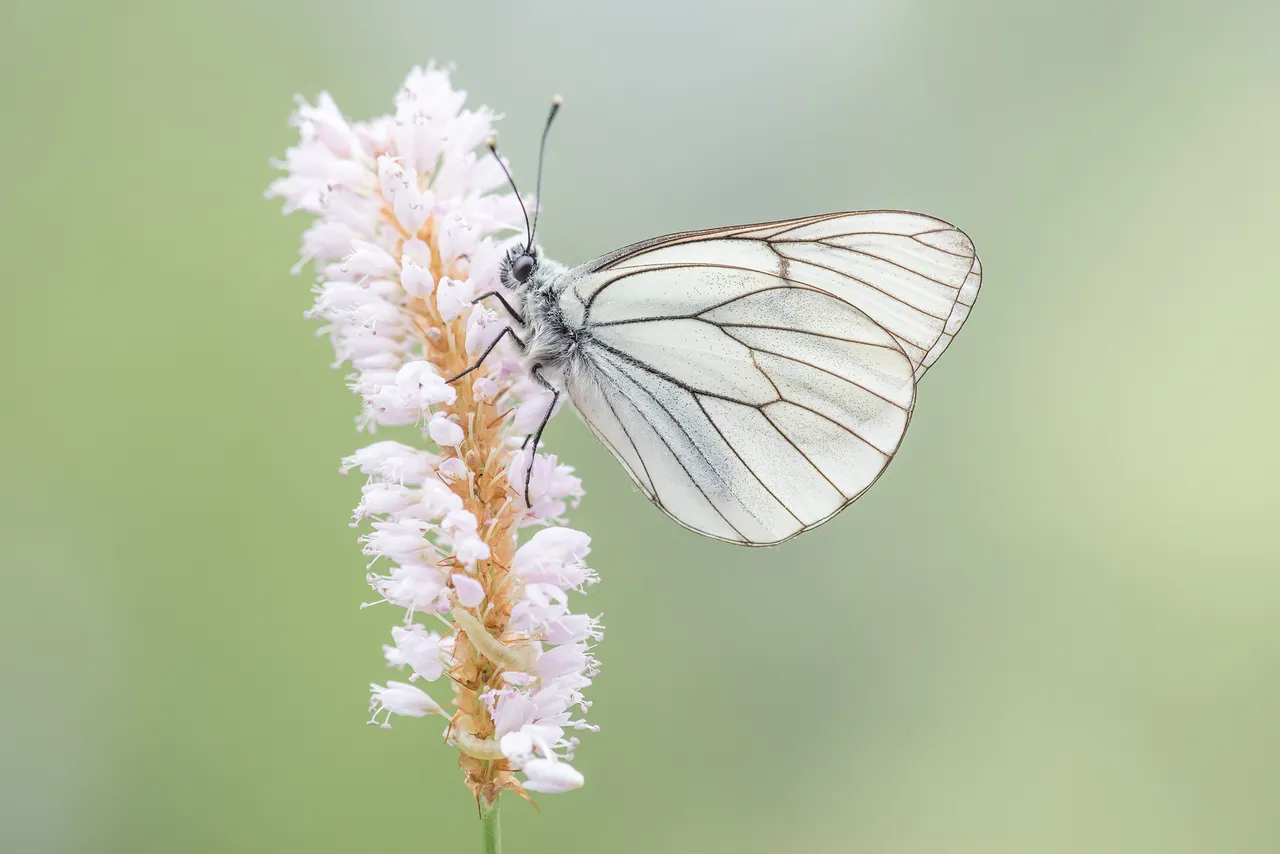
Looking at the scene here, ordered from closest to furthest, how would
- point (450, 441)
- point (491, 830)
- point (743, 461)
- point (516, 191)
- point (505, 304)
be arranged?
point (491, 830) < point (450, 441) < point (505, 304) < point (516, 191) < point (743, 461)

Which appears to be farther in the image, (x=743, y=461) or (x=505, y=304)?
(x=743, y=461)

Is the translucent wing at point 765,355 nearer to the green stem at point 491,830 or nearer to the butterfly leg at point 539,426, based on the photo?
the butterfly leg at point 539,426

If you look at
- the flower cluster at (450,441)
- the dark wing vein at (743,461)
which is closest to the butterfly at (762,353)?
the dark wing vein at (743,461)

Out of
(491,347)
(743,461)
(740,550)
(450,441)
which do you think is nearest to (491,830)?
(450,441)

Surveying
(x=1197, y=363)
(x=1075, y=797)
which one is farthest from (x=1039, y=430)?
(x=1075, y=797)

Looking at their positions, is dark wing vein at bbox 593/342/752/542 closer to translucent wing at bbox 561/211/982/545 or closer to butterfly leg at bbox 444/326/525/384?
translucent wing at bbox 561/211/982/545

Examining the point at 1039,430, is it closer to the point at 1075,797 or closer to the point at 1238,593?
the point at 1238,593

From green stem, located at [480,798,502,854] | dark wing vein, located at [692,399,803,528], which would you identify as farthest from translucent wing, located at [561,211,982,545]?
green stem, located at [480,798,502,854]

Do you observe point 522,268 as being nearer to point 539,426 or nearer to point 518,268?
point 518,268
